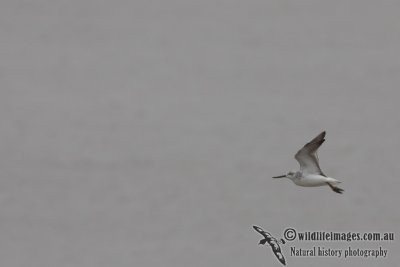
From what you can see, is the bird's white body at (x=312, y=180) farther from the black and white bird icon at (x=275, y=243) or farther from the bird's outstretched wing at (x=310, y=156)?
the black and white bird icon at (x=275, y=243)

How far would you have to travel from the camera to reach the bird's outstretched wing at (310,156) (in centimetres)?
1078

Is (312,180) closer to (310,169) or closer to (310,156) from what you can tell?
(310,169)

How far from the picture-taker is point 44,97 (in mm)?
16172

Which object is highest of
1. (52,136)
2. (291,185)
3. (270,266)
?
(52,136)

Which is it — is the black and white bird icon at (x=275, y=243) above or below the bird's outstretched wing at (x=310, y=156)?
above

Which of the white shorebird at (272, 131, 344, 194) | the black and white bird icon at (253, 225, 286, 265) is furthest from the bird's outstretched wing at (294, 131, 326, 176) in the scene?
the black and white bird icon at (253, 225, 286, 265)

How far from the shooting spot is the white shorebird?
426 inches

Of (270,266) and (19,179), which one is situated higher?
(19,179)

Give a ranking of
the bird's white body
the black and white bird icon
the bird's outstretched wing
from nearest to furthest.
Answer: the bird's outstretched wing, the bird's white body, the black and white bird icon

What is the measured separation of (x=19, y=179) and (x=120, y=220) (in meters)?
1.52

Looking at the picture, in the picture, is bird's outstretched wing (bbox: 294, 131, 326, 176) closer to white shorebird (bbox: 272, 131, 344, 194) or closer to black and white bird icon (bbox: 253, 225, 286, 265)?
white shorebird (bbox: 272, 131, 344, 194)

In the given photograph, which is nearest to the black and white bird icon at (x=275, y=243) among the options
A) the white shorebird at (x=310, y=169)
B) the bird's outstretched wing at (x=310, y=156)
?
the white shorebird at (x=310, y=169)

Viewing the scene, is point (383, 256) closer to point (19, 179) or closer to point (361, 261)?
point (361, 261)

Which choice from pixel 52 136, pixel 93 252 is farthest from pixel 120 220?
pixel 52 136
